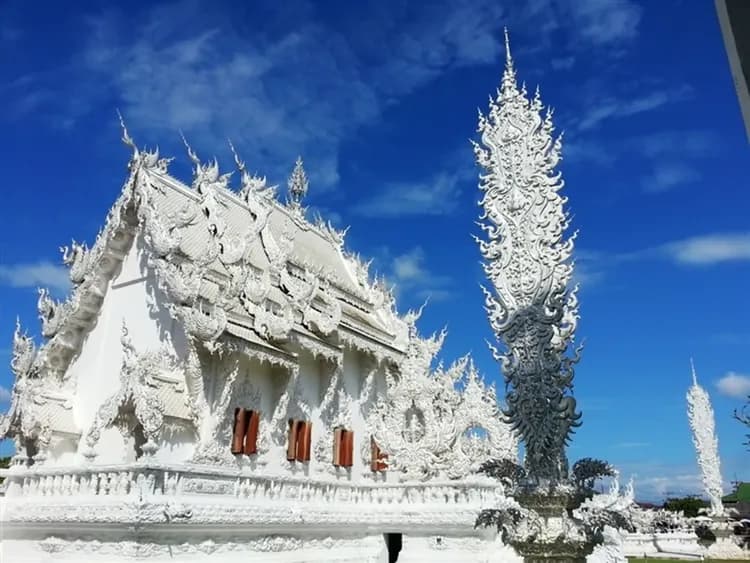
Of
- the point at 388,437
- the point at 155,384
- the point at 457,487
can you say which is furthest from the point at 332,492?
the point at 155,384

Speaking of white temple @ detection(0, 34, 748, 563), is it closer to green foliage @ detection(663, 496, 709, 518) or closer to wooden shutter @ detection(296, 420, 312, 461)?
wooden shutter @ detection(296, 420, 312, 461)

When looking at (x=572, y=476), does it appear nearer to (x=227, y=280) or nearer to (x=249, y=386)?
(x=249, y=386)

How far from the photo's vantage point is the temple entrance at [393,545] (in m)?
16.0

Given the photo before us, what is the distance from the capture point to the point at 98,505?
10.7 metres

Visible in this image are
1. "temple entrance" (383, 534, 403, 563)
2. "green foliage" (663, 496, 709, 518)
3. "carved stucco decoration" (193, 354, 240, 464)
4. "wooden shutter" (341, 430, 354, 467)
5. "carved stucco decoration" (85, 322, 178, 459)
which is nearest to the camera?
"carved stucco decoration" (85, 322, 178, 459)

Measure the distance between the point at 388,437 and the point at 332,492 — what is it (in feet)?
6.12

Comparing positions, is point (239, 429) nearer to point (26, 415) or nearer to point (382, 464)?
point (26, 415)

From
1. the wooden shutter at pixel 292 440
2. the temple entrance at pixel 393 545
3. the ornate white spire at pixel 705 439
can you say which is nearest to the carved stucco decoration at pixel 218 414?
the wooden shutter at pixel 292 440

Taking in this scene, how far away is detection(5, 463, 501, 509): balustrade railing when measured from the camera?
10.8 meters

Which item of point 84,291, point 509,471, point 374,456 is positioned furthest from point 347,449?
point 509,471

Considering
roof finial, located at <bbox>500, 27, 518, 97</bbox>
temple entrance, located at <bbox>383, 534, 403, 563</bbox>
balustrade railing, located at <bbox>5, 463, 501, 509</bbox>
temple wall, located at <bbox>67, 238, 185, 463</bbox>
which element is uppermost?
roof finial, located at <bbox>500, 27, 518, 97</bbox>

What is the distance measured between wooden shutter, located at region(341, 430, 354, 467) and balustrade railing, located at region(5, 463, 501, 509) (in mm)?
638

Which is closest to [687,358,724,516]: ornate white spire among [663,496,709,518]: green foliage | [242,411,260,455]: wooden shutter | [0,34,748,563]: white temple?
[0,34,748,563]: white temple

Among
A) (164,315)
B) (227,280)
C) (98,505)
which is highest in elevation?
(227,280)
